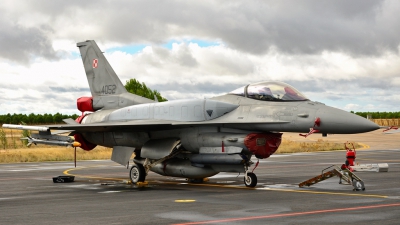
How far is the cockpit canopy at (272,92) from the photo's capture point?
16516mm

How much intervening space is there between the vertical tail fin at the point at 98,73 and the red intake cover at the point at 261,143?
7.63m

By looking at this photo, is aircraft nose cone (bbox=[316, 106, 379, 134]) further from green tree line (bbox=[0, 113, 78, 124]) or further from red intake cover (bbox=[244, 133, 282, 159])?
green tree line (bbox=[0, 113, 78, 124])

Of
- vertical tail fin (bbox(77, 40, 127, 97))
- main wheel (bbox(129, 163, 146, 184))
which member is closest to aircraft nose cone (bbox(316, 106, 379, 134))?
main wheel (bbox(129, 163, 146, 184))

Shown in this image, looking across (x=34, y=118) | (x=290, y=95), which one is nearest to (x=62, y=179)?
(x=290, y=95)

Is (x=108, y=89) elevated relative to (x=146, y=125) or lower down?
elevated

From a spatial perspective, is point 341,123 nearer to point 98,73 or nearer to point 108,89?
point 108,89

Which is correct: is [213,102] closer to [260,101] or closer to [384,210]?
[260,101]

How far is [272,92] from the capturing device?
16.8 m

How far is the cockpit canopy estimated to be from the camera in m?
16.5

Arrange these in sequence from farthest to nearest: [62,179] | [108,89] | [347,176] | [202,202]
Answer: [108,89], [62,179], [347,176], [202,202]

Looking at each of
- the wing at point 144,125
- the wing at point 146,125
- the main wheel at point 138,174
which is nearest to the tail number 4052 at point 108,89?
the wing at point 144,125

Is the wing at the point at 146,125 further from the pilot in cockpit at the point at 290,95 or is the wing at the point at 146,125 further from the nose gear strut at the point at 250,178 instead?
the nose gear strut at the point at 250,178

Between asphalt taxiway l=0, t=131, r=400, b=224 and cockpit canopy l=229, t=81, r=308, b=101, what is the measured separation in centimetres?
269

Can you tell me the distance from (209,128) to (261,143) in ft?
6.23
